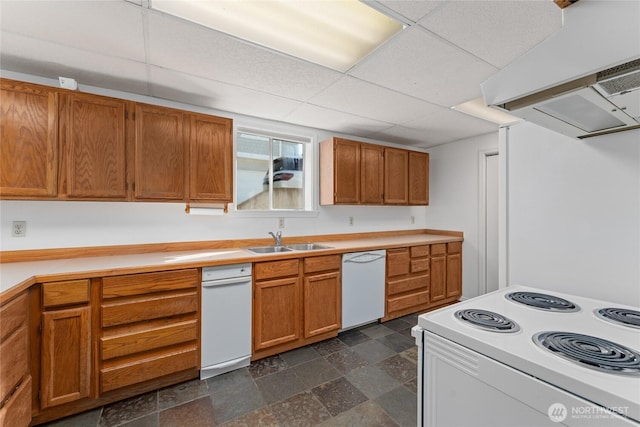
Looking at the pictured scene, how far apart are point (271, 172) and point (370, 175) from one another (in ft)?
4.14

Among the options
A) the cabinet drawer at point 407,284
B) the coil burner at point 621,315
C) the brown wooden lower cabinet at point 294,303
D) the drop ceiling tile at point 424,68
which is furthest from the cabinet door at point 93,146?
the coil burner at point 621,315

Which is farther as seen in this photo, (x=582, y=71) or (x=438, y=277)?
(x=438, y=277)

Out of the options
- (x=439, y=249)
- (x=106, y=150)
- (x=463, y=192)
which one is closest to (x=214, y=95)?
(x=106, y=150)

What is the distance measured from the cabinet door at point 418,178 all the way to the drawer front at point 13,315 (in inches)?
151

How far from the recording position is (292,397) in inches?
73.8

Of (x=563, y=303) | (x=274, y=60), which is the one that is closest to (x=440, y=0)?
(x=274, y=60)

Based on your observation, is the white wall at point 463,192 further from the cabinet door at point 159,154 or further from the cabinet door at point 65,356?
the cabinet door at point 65,356

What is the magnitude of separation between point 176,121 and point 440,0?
2050mm

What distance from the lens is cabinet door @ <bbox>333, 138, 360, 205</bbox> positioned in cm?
319

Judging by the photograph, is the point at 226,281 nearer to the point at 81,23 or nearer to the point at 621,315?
the point at 81,23

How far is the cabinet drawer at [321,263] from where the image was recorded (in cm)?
254

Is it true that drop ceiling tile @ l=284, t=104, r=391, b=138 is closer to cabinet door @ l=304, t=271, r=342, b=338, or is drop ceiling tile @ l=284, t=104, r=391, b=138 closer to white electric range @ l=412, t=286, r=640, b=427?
cabinet door @ l=304, t=271, r=342, b=338

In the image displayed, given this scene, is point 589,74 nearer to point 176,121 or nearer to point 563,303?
point 563,303

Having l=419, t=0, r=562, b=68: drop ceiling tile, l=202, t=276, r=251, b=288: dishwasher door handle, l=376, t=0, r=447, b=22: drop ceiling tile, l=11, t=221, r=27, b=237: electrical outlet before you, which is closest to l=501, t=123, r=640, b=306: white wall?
l=419, t=0, r=562, b=68: drop ceiling tile
